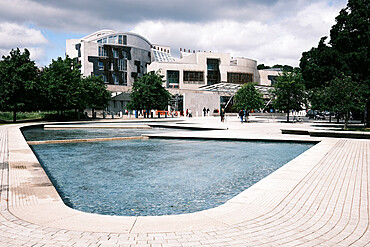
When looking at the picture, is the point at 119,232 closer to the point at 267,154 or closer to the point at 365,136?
the point at 267,154

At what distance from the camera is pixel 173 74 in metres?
90.1

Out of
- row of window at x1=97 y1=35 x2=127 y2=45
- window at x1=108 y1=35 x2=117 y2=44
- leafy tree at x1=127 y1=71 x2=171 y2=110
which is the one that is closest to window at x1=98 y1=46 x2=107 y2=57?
row of window at x1=97 y1=35 x2=127 y2=45

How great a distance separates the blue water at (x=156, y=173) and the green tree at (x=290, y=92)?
23.3m

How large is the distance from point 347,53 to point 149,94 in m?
31.9

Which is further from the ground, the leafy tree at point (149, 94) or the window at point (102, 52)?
the window at point (102, 52)

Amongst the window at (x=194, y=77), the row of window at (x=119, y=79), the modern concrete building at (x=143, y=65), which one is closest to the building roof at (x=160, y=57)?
the modern concrete building at (x=143, y=65)

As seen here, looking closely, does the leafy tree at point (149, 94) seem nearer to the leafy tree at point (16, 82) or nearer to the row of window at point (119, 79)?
the leafy tree at point (16, 82)

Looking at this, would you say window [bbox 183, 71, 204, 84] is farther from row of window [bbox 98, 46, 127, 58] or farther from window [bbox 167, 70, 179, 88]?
row of window [bbox 98, 46, 127, 58]

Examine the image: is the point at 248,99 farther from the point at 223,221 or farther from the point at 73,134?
the point at 223,221

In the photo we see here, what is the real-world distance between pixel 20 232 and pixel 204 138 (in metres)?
14.2

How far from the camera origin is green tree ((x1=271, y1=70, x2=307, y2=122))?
37656mm

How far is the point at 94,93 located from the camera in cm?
5022

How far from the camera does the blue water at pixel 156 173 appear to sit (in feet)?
22.0

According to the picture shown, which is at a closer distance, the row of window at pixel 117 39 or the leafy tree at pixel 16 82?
the leafy tree at pixel 16 82
